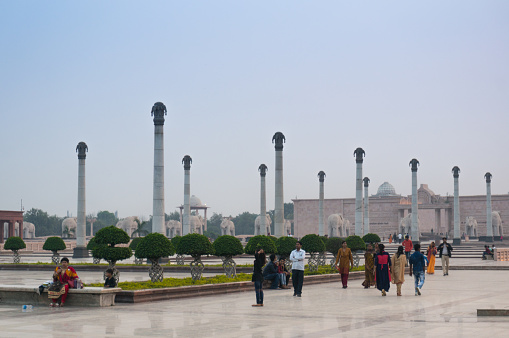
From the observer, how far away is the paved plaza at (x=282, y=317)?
40.2 ft

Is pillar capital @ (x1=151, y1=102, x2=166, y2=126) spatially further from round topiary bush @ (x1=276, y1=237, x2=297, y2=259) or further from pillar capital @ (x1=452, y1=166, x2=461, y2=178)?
pillar capital @ (x1=452, y1=166, x2=461, y2=178)

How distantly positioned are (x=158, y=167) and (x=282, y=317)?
17835mm

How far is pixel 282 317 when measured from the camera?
1442 cm

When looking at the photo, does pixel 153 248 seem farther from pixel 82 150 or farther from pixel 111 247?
pixel 82 150

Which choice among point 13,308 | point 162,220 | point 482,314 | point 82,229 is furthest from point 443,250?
point 82,229

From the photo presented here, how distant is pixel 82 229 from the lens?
151ft

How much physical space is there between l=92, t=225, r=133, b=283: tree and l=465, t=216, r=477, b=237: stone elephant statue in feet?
238

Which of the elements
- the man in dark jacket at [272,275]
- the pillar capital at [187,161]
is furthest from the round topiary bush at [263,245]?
the pillar capital at [187,161]

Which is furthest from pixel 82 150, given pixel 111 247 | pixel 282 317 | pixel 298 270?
pixel 282 317

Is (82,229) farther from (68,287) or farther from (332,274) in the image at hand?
(68,287)

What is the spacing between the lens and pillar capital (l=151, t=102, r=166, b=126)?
3050 cm

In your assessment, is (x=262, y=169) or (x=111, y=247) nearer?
(x=111, y=247)

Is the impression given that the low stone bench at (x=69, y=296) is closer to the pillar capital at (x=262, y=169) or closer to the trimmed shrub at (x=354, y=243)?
the trimmed shrub at (x=354, y=243)

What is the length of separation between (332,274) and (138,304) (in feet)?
34.2
